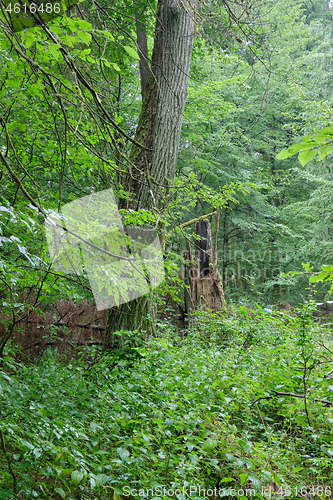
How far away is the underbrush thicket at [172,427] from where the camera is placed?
196 cm

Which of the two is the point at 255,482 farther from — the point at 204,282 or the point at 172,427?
the point at 204,282

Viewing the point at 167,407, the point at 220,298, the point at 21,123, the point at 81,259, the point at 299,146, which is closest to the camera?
the point at 299,146

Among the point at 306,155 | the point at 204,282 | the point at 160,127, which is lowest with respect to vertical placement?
the point at 204,282

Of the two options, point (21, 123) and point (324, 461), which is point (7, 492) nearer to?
point (324, 461)

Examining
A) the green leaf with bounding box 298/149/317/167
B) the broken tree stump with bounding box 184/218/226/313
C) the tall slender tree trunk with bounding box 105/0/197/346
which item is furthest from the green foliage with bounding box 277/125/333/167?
the broken tree stump with bounding box 184/218/226/313

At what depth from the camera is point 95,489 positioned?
A: 1948 millimetres

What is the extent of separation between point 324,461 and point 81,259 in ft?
7.84

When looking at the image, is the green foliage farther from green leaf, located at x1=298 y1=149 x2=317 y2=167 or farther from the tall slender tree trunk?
the tall slender tree trunk

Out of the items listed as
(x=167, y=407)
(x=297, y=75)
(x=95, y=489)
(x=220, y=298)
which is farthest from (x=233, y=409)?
(x=297, y=75)

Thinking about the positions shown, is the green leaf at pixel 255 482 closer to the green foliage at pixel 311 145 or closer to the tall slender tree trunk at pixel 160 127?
the green foliage at pixel 311 145

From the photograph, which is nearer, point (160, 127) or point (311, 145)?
point (311, 145)

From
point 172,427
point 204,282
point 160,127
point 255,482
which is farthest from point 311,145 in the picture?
point 204,282

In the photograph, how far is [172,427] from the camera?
2.71m

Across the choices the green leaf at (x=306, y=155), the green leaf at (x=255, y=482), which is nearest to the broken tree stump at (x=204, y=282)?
the green leaf at (x=255, y=482)
